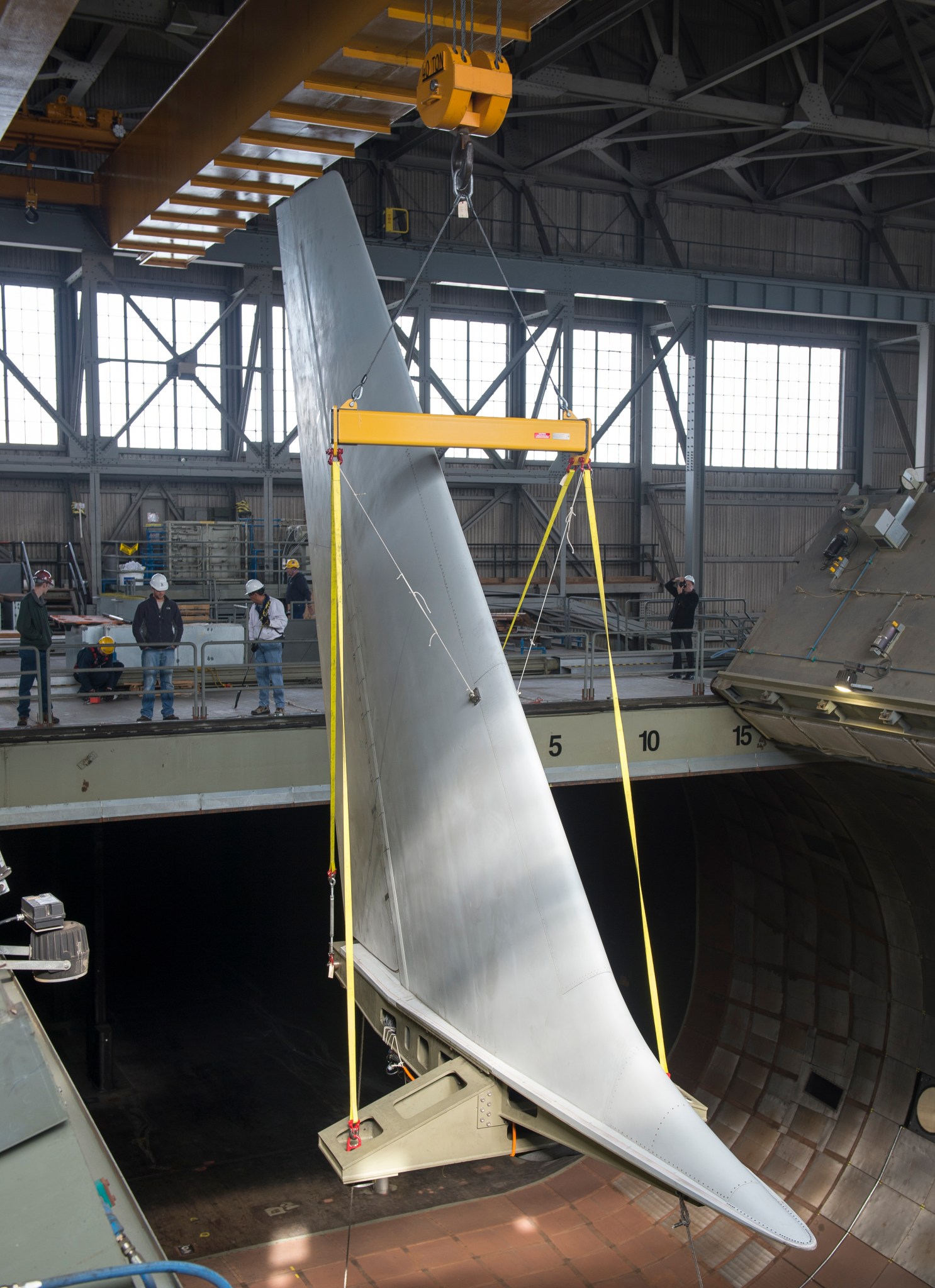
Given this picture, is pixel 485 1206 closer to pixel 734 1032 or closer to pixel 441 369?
Answer: pixel 734 1032

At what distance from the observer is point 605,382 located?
3600cm

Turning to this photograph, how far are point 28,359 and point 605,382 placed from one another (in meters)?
18.5

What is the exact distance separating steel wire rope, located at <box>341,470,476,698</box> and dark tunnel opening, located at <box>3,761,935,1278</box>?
8.92 metres

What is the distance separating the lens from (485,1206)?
12.7m

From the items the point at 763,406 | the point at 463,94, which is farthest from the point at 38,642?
the point at 763,406

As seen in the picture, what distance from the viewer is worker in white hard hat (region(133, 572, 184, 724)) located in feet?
42.3

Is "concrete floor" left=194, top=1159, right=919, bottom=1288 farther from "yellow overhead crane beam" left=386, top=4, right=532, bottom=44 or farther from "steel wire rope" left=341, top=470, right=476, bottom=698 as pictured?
"yellow overhead crane beam" left=386, top=4, right=532, bottom=44

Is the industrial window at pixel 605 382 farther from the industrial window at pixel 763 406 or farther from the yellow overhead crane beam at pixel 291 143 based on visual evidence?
the yellow overhead crane beam at pixel 291 143

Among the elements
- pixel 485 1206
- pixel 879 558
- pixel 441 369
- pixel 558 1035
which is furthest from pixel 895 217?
pixel 558 1035

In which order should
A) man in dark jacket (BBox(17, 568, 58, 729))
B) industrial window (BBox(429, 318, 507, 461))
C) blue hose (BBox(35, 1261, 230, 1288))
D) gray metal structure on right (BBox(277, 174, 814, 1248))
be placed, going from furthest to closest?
industrial window (BBox(429, 318, 507, 461)) < man in dark jacket (BBox(17, 568, 58, 729)) < gray metal structure on right (BBox(277, 174, 814, 1248)) < blue hose (BBox(35, 1261, 230, 1288))

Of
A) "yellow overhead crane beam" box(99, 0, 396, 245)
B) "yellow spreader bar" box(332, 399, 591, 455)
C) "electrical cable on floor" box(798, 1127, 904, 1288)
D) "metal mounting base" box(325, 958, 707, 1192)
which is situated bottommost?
"electrical cable on floor" box(798, 1127, 904, 1288)

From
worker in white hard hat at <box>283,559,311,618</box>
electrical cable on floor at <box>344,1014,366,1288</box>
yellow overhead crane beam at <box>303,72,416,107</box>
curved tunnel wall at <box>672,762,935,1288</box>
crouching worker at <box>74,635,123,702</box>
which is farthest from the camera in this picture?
worker in white hard hat at <box>283,559,311,618</box>

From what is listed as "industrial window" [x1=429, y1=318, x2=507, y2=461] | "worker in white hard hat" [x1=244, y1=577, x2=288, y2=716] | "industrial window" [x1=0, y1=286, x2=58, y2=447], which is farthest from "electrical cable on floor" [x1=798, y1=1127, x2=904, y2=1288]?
"industrial window" [x1=0, y1=286, x2=58, y2=447]

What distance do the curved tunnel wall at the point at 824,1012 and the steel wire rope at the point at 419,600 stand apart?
877 centimetres
